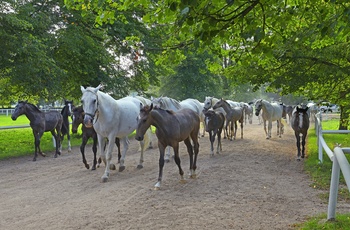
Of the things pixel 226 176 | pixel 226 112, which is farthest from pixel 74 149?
pixel 226 176

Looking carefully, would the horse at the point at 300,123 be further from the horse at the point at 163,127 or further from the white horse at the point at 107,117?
the white horse at the point at 107,117

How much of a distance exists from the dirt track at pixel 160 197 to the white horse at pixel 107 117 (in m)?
0.76

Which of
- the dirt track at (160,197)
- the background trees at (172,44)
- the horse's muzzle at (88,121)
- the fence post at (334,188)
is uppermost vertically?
the background trees at (172,44)

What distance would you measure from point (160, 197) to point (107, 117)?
10.3 feet

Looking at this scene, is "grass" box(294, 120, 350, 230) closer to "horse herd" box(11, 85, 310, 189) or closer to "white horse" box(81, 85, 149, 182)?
"horse herd" box(11, 85, 310, 189)

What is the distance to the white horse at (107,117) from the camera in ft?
27.4

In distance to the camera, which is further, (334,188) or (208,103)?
(208,103)

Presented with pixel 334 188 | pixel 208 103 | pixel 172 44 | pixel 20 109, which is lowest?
pixel 334 188

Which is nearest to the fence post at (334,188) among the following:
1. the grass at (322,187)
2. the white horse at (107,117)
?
the grass at (322,187)

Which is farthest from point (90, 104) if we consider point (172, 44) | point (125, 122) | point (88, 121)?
point (172, 44)

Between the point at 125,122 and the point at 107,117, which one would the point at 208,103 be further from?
the point at 107,117

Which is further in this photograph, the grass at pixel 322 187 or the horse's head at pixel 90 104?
the horse's head at pixel 90 104

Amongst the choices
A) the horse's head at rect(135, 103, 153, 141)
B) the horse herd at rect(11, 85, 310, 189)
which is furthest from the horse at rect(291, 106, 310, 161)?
the horse's head at rect(135, 103, 153, 141)

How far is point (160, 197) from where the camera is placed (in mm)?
6859
